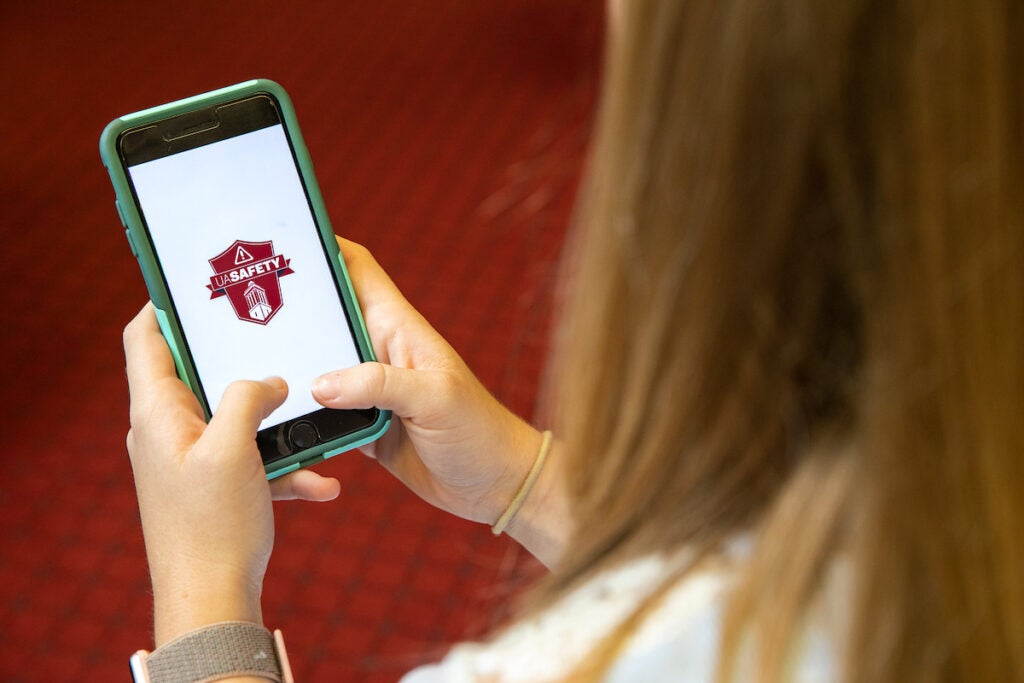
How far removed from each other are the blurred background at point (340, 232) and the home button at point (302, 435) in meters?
0.24

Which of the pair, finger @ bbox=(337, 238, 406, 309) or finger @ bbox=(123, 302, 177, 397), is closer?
finger @ bbox=(123, 302, 177, 397)

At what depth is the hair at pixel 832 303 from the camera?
0.35 m

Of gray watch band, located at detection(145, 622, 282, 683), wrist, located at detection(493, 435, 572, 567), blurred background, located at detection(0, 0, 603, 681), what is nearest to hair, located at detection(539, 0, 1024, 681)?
blurred background, located at detection(0, 0, 603, 681)

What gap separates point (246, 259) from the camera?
884mm

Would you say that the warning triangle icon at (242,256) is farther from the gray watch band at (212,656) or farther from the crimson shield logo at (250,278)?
the gray watch band at (212,656)

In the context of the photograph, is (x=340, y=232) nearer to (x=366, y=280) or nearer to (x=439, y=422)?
(x=366, y=280)

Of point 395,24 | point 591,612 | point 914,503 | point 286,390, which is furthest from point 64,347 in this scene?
point 914,503

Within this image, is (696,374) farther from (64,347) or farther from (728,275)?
(64,347)

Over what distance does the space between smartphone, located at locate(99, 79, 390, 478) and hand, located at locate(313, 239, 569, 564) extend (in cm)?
3

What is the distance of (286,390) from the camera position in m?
0.81

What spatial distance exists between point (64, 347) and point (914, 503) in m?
1.71

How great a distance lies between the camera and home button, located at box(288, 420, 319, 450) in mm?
875

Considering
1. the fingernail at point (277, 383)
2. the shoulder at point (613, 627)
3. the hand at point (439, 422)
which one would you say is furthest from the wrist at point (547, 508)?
the shoulder at point (613, 627)

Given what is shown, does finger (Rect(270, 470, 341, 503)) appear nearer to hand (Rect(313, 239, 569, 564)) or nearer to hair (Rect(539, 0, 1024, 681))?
hand (Rect(313, 239, 569, 564))
